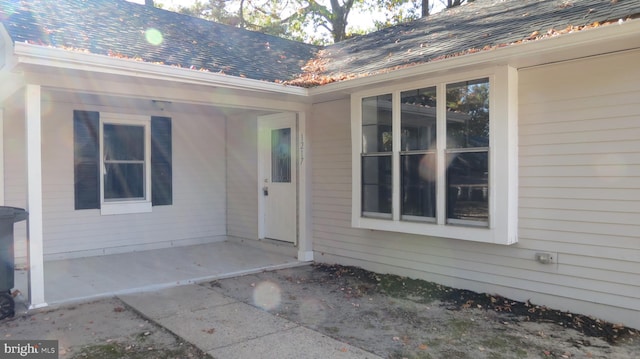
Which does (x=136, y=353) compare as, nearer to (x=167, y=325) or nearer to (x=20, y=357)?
(x=167, y=325)

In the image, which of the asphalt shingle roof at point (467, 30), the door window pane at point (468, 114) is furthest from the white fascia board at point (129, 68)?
the door window pane at point (468, 114)

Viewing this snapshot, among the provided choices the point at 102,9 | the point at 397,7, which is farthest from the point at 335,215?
the point at 397,7

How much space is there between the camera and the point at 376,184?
5.54m

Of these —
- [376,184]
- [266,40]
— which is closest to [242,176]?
[266,40]

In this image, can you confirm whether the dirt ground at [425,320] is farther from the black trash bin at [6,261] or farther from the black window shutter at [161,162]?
the black window shutter at [161,162]

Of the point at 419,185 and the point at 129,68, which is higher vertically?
the point at 129,68

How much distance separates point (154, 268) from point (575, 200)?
523 cm

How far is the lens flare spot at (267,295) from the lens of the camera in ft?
15.1

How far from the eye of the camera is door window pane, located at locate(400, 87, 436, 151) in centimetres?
492

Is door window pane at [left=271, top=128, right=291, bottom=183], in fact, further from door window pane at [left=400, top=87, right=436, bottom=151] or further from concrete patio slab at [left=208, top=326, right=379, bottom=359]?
concrete patio slab at [left=208, top=326, right=379, bottom=359]

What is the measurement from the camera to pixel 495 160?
172 inches

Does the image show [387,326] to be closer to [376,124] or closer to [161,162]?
[376,124]

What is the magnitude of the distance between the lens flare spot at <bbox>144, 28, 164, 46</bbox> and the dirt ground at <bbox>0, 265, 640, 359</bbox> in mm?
3465

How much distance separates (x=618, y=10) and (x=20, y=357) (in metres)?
5.70
